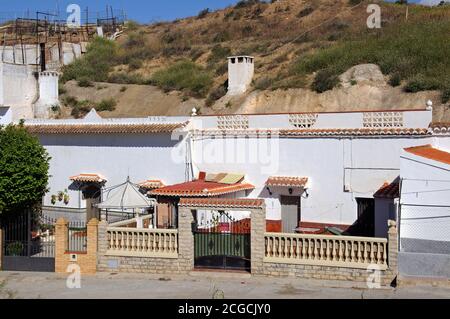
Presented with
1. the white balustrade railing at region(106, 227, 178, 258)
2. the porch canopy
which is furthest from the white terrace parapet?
the white balustrade railing at region(106, 227, 178, 258)

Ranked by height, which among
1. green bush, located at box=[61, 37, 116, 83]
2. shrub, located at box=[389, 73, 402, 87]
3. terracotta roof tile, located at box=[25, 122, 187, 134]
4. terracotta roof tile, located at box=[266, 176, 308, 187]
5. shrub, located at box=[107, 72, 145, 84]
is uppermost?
green bush, located at box=[61, 37, 116, 83]

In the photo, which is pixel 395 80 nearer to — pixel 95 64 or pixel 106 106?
pixel 106 106

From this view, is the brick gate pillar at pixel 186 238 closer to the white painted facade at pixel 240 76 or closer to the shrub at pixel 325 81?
the shrub at pixel 325 81

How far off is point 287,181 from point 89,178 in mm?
7984

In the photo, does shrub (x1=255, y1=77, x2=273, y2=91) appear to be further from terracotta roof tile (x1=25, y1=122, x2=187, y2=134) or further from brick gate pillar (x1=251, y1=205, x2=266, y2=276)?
brick gate pillar (x1=251, y1=205, x2=266, y2=276)

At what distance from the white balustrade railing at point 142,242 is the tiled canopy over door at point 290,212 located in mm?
5982

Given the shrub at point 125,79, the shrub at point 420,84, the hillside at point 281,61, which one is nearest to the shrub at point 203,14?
the hillside at point 281,61

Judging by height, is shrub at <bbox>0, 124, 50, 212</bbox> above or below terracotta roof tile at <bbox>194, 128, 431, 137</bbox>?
below

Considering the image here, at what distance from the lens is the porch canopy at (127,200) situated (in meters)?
20.5

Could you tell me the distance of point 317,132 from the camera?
65.6 feet

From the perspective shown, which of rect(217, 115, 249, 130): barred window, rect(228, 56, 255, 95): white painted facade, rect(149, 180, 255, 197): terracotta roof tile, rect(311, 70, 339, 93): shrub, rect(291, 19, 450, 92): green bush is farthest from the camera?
rect(228, 56, 255, 95): white painted facade

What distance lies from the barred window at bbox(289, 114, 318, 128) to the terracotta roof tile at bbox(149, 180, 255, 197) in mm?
2814

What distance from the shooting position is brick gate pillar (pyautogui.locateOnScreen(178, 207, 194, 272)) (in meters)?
15.5
